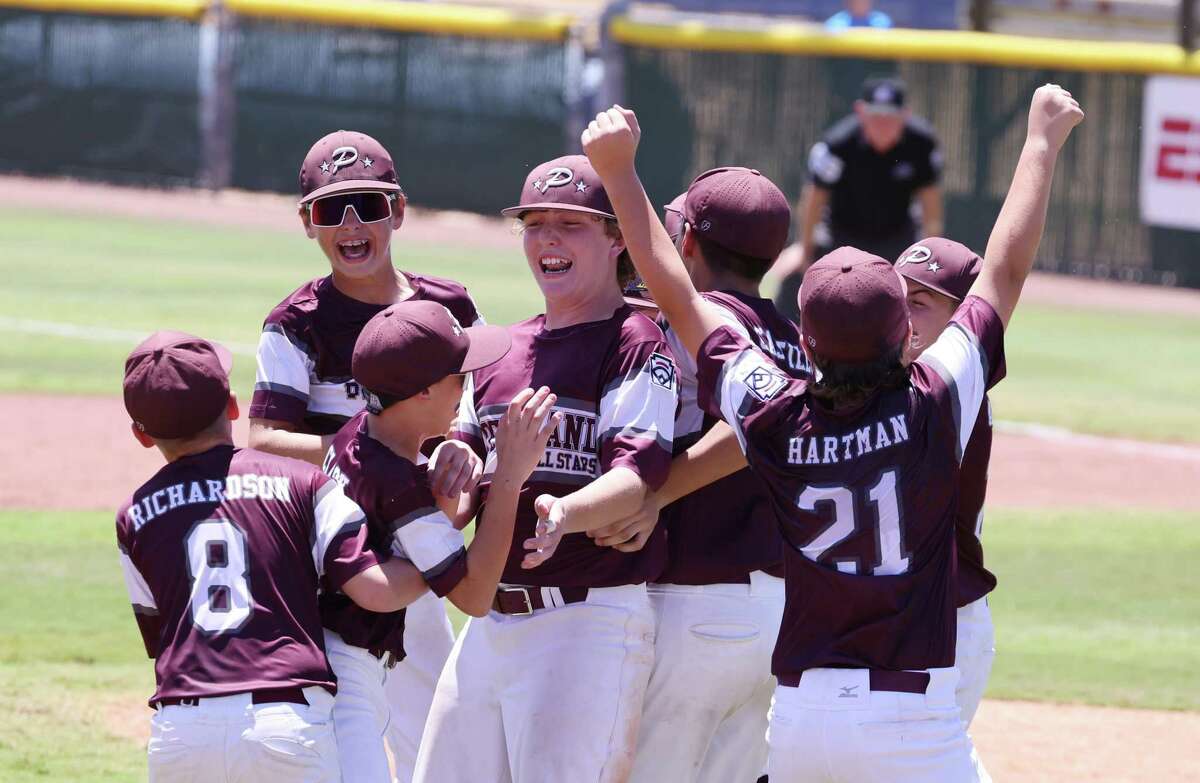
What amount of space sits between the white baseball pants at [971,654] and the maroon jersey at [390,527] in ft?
4.09

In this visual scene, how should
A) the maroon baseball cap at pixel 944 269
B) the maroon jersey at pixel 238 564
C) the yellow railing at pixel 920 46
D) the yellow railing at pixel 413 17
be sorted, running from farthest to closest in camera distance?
the yellow railing at pixel 413 17
the yellow railing at pixel 920 46
the maroon baseball cap at pixel 944 269
the maroon jersey at pixel 238 564

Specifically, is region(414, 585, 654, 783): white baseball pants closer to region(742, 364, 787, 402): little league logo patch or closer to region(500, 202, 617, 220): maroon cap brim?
region(742, 364, 787, 402): little league logo patch

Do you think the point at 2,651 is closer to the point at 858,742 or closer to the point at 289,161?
the point at 858,742

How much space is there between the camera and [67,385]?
1242cm

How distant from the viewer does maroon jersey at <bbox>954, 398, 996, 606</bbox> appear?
4.28 metres

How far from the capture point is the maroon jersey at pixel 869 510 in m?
3.64

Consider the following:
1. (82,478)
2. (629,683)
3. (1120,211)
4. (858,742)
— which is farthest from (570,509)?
(1120,211)

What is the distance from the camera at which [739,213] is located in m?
4.28

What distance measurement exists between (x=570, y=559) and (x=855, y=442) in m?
0.82

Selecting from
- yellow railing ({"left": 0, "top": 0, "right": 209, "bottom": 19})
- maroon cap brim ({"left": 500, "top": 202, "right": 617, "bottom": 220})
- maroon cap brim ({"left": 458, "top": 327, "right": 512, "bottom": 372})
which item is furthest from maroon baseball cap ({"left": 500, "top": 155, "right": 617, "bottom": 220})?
yellow railing ({"left": 0, "top": 0, "right": 209, "bottom": 19})

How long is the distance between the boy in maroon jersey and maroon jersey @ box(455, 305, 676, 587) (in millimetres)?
197

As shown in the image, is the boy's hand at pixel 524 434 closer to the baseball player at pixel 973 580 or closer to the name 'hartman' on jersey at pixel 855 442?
the name 'hartman' on jersey at pixel 855 442

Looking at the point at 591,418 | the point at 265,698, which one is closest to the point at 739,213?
the point at 591,418

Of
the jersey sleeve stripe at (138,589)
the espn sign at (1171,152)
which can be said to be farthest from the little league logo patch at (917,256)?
the espn sign at (1171,152)
